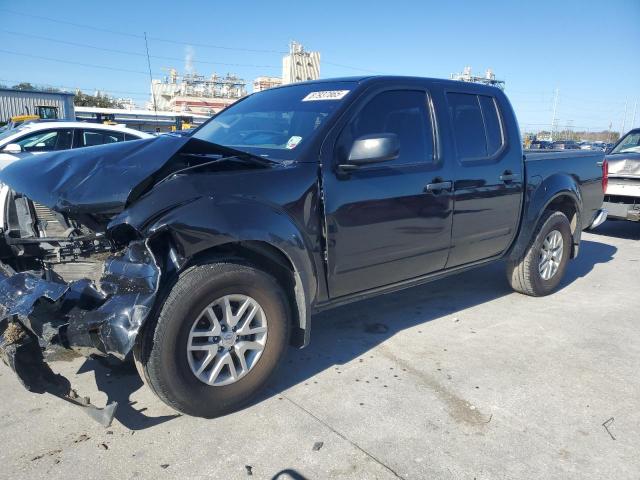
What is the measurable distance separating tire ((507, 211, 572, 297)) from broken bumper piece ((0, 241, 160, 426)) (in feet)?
12.3

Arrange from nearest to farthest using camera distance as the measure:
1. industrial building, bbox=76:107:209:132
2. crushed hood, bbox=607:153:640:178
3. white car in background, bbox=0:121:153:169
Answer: crushed hood, bbox=607:153:640:178 < white car in background, bbox=0:121:153:169 < industrial building, bbox=76:107:209:132

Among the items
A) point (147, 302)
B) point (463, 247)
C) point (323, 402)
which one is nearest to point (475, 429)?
point (323, 402)

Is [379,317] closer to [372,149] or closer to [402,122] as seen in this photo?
[402,122]

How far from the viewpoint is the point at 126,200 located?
2494 mm

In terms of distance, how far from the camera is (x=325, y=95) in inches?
138

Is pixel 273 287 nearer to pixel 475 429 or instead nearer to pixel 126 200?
pixel 126 200

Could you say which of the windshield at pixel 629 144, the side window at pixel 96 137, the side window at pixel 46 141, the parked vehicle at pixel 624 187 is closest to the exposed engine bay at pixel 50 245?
the side window at pixel 46 141

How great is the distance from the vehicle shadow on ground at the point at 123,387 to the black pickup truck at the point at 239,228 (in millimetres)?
129

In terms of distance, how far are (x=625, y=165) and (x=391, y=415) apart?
7525 mm

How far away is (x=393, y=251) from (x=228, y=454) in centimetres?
171

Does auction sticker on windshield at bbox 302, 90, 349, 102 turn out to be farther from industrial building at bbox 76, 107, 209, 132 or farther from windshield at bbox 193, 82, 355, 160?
industrial building at bbox 76, 107, 209, 132

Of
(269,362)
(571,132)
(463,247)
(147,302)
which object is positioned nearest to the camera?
(147,302)

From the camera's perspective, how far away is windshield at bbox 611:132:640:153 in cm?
912

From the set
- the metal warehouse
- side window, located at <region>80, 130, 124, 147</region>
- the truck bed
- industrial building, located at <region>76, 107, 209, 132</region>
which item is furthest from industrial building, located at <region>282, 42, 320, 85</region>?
the truck bed
